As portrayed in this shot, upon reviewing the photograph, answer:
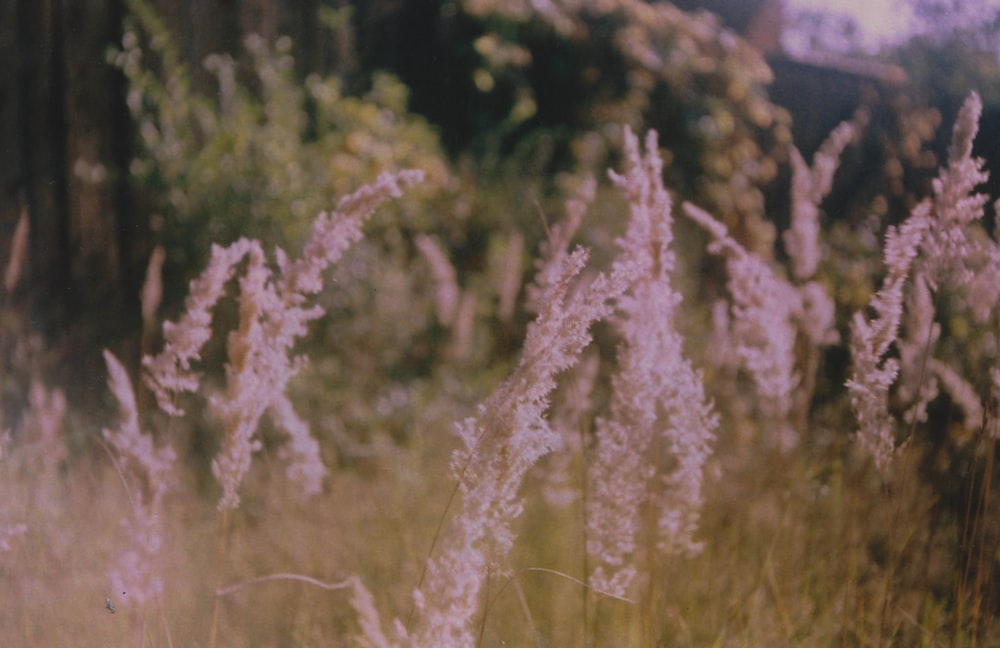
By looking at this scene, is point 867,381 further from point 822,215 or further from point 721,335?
point 822,215

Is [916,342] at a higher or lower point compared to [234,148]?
lower

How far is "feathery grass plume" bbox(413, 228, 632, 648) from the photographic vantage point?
1.08 metres

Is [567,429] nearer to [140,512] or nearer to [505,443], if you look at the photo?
[505,443]

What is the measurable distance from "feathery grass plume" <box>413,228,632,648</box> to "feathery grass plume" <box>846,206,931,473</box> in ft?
1.38

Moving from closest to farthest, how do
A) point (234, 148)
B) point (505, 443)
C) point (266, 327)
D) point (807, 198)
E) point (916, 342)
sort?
point (505, 443), point (266, 327), point (916, 342), point (807, 198), point (234, 148)

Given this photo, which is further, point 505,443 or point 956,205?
point 956,205

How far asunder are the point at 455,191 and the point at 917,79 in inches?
81.8

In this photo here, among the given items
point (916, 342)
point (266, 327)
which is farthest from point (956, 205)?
point (266, 327)

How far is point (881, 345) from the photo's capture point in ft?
4.19

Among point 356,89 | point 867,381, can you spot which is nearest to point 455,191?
point 356,89

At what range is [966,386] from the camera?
180cm

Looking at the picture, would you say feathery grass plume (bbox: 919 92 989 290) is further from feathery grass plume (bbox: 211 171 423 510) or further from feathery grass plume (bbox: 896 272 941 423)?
feathery grass plume (bbox: 211 171 423 510)

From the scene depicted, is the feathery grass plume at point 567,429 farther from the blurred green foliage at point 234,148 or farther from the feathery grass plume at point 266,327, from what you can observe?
the blurred green foliage at point 234,148

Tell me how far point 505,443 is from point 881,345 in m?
0.60
